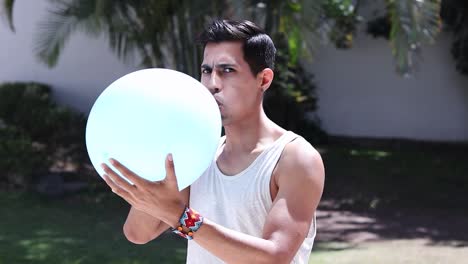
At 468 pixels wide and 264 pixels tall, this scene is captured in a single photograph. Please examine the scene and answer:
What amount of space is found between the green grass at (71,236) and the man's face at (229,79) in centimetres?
404

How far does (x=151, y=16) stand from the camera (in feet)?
28.3

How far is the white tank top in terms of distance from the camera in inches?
73.7

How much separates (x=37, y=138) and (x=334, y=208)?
3.73 m

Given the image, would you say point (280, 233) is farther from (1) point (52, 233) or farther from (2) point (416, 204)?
(2) point (416, 204)

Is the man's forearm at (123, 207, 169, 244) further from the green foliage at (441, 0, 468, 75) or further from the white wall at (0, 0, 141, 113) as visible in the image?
the green foliage at (441, 0, 468, 75)

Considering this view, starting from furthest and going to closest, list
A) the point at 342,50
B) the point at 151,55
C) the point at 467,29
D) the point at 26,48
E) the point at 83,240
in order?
1. the point at 342,50
2. the point at 467,29
3. the point at 26,48
4. the point at 151,55
5. the point at 83,240

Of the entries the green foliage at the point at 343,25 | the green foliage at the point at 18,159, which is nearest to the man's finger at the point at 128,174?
the green foliage at the point at 18,159

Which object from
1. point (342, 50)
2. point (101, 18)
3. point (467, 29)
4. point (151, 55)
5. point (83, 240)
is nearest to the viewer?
point (83, 240)

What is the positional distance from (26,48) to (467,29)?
7142mm

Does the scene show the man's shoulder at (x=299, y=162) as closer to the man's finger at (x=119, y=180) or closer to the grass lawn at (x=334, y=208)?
the man's finger at (x=119, y=180)

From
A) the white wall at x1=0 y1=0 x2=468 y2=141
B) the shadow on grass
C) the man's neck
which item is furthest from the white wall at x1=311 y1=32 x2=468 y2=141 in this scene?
the man's neck

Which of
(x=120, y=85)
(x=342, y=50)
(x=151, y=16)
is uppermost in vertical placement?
(x=120, y=85)

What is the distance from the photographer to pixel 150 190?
163 centimetres

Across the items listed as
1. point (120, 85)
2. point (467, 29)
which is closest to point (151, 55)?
point (467, 29)
